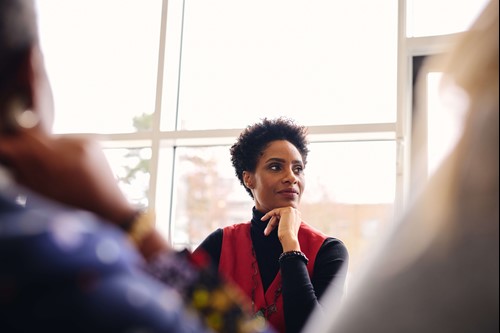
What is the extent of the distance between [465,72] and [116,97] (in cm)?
325

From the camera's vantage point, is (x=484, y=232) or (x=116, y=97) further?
(x=116, y=97)

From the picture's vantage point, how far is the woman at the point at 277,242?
208 centimetres

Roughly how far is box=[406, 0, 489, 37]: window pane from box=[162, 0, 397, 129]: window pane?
94mm

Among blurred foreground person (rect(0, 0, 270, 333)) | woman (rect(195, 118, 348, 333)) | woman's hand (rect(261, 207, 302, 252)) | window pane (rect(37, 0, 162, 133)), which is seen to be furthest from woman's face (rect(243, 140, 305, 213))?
blurred foreground person (rect(0, 0, 270, 333))

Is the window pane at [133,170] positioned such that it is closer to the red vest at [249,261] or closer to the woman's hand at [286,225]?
the red vest at [249,261]

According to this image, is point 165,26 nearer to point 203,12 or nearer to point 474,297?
point 203,12

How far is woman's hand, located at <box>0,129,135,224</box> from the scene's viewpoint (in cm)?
59

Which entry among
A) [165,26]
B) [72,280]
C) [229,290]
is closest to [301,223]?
[165,26]

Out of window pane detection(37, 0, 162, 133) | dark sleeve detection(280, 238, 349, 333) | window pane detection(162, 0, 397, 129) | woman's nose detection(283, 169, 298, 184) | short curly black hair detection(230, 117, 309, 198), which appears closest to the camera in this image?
dark sleeve detection(280, 238, 349, 333)

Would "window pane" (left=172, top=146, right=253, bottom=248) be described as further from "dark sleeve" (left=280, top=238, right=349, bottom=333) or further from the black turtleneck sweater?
"dark sleeve" (left=280, top=238, right=349, bottom=333)

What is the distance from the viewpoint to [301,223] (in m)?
2.60

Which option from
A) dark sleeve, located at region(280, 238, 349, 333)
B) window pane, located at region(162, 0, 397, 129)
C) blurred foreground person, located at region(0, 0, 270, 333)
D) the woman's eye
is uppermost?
window pane, located at region(162, 0, 397, 129)

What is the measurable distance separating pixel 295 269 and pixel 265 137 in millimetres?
924

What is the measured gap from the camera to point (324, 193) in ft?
10.1
